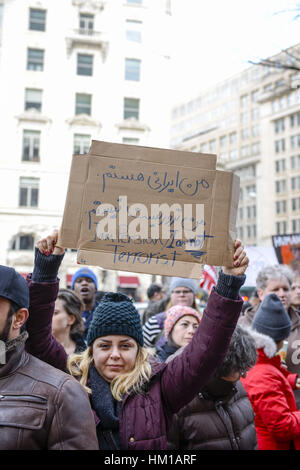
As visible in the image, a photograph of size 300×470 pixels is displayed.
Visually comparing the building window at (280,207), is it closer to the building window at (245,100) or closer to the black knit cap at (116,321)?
the building window at (245,100)

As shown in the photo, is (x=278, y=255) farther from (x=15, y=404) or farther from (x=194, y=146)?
(x=194, y=146)

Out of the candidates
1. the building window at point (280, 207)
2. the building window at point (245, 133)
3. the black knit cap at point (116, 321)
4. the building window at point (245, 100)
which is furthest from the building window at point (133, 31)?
the building window at point (245, 100)

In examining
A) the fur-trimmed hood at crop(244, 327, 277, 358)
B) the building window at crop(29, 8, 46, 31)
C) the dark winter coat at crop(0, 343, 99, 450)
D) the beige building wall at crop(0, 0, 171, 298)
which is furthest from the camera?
the building window at crop(29, 8, 46, 31)

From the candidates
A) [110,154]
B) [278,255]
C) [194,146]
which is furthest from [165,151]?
[194,146]

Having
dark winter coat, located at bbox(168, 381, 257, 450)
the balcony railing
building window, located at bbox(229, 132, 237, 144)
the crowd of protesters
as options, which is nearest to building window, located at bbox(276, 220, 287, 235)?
building window, located at bbox(229, 132, 237, 144)

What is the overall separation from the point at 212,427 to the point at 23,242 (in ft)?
78.7

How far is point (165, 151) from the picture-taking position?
2.09 metres

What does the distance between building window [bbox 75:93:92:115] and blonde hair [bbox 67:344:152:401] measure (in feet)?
81.5

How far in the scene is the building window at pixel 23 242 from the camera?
2519 cm

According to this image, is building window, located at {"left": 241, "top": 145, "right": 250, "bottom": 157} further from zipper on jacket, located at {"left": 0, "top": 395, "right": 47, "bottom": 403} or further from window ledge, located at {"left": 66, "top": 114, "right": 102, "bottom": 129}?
zipper on jacket, located at {"left": 0, "top": 395, "right": 47, "bottom": 403}

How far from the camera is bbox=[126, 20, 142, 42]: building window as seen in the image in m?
26.8

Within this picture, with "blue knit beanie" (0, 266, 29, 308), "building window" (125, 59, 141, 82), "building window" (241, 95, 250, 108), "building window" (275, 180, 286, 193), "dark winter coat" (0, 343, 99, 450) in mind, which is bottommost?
"dark winter coat" (0, 343, 99, 450)

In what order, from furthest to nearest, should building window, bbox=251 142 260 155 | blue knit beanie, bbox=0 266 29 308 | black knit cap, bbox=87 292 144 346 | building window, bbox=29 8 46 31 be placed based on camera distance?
building window, bbox=251 142 260 155, building window, bbox=29 8 46 31, black knit cap, bbox=87 292 144 346, blue knit beanie, bbox=0 266 29 308
